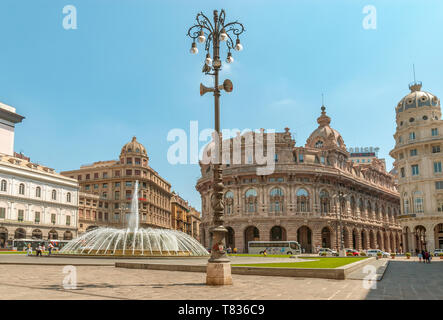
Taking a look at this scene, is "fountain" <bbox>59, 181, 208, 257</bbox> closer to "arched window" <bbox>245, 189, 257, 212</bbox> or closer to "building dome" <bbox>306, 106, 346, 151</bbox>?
"arched window" <bbox>245, 189, 257, 212</bbox>

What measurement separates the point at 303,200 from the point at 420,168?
56.5 feet

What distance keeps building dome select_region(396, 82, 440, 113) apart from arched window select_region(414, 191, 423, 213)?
13074mm

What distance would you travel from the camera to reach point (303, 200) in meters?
63.1

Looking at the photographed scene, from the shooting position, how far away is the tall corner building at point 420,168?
5553 cm

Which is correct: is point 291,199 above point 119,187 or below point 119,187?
below

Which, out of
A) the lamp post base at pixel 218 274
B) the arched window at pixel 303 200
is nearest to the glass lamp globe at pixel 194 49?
the lamp post base at pixel 218 274

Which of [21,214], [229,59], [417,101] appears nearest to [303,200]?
[417,101]

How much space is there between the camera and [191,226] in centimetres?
13925

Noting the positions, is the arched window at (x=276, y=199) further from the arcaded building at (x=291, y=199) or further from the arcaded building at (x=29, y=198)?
the arcaded building at (x=29, y=198)

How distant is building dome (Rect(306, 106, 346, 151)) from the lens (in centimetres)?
7131

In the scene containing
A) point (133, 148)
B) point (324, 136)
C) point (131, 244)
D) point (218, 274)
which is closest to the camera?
point (218, 274)

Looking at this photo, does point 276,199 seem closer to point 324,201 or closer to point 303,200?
point 303,200

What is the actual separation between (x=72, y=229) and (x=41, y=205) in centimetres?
797
